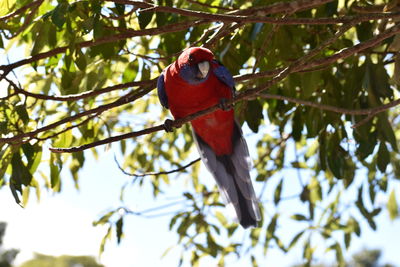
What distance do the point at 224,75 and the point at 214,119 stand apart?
1.61ft

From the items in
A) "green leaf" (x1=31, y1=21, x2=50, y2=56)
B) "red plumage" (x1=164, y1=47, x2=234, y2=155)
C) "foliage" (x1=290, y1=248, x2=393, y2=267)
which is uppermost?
"green leaf" (x1=31, y1=21, x2=50, y2=56)

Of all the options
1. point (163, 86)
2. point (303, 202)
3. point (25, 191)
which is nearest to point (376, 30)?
point (163, 86)

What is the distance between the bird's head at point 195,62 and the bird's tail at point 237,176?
24.0 inches

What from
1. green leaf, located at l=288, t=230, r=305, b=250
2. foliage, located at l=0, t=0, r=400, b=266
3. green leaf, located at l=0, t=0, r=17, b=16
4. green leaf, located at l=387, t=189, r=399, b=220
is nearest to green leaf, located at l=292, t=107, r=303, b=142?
foliage, located at l=0, t=0, r=400, b=266

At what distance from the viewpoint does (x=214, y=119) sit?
390 centimetres

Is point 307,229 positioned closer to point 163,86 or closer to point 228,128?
point 228,128

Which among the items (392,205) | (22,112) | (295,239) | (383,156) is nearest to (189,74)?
(22,112)

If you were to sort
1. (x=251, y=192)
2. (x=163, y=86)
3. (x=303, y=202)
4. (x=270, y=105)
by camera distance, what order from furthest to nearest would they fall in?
(x=303, y=202) → (x=270, y=105) → (x=251, y=192) → (x=163, y=86)

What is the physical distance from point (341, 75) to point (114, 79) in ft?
5.59

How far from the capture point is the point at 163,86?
3.58 m

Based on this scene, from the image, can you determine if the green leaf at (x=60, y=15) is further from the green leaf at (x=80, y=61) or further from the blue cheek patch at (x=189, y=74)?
the blue cheek patch at (x=189, y=74)

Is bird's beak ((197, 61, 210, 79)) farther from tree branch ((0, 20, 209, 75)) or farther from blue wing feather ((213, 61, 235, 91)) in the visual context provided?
tree branch ((0, 20, 209, 75))

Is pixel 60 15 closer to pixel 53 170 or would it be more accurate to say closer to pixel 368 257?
pixel 53 170

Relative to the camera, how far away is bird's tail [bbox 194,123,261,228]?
3795 millimetres
